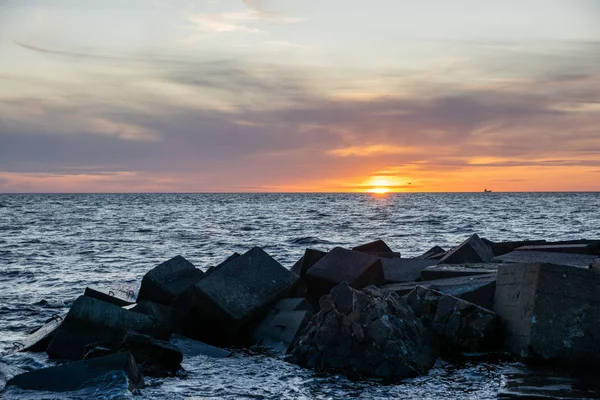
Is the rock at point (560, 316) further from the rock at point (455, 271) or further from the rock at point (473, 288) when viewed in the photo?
the rock at point (455, 271)

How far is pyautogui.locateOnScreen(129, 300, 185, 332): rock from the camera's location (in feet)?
25.6

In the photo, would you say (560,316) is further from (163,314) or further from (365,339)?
(163,314)

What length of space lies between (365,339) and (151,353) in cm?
224

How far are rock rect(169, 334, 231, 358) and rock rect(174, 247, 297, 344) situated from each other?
465mm

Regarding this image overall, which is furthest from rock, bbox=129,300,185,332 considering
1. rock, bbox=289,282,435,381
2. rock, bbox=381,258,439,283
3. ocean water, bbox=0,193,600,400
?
rock, bbox=381,258,439,283

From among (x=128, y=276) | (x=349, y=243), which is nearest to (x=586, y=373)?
(x=128, y=276)

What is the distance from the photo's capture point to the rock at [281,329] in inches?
302

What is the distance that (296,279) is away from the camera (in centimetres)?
872

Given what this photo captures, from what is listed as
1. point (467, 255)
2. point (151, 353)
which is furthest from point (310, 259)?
point (151, 353)

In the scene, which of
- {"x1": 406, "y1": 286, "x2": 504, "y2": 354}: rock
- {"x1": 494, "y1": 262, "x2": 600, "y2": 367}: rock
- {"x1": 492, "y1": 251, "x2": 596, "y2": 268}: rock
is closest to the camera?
{"x1": 494, "y1": 262, "x2": 600, "y2": 367}: rock

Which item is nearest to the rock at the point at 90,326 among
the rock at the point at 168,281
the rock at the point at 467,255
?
the rock at the point at 168,281

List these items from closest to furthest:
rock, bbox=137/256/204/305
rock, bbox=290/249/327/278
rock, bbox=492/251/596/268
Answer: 1. rock, bbox=137/256/204/305
2. rock, bbox=492/251/596/268
3. rock, bbox=290/249/327/278

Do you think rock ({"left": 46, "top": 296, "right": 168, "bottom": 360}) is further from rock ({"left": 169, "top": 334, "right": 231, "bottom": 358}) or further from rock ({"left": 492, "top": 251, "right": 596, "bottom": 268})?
rock ({"left": 492, "top": 251, "right": 596, "bottom": 268})

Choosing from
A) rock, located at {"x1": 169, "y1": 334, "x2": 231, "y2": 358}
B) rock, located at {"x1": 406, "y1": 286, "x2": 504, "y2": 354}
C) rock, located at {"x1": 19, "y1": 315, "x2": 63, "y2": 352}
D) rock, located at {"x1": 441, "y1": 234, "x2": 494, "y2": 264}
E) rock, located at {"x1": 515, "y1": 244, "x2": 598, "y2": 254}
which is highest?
rock, located at {"x1": 515, "y1": 244, "x2": 598, "y2": 254}
